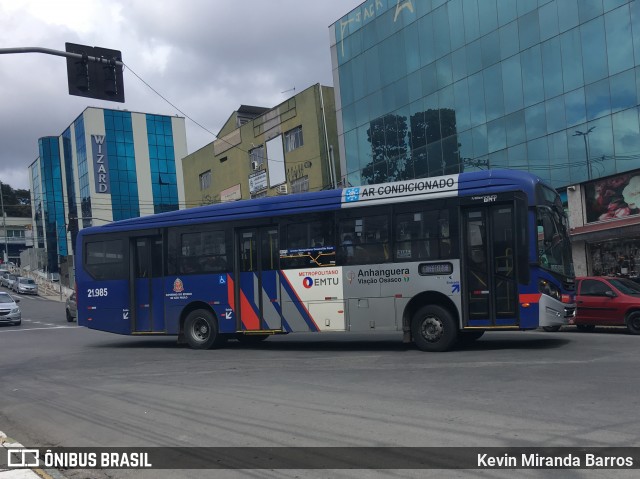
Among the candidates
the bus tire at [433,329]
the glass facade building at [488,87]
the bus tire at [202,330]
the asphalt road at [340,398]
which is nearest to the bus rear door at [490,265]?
the bus tire at [433,329]

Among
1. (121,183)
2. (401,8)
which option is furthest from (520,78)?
(121,183)

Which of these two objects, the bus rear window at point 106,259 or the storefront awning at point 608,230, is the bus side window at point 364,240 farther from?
the storefront awning at point 608,230

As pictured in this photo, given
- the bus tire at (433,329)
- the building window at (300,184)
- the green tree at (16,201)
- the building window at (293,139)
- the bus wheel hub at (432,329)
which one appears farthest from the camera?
Result: the green tree at (16,201)

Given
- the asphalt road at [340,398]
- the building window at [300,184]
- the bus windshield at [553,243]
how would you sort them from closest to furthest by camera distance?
the asphalt road at [340,398], the bus windshield at [553,243], the building window at [300,184]

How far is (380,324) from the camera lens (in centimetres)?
1350

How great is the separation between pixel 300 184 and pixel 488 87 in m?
14.6

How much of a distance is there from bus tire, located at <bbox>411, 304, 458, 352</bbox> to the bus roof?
2307mm

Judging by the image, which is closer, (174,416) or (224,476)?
(224,476)

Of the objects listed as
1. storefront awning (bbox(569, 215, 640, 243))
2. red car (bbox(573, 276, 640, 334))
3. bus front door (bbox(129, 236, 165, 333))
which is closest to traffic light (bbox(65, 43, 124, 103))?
bus front door (bbox(129, 236, 165, 333))

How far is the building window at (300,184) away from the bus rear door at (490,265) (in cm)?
2709

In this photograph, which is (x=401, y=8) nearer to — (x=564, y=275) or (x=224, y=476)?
(x=564, y=275)

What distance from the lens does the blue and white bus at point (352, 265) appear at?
1230 centimetres

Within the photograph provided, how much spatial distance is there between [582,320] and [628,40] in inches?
475

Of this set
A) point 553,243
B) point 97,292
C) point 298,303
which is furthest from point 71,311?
point 553,243
